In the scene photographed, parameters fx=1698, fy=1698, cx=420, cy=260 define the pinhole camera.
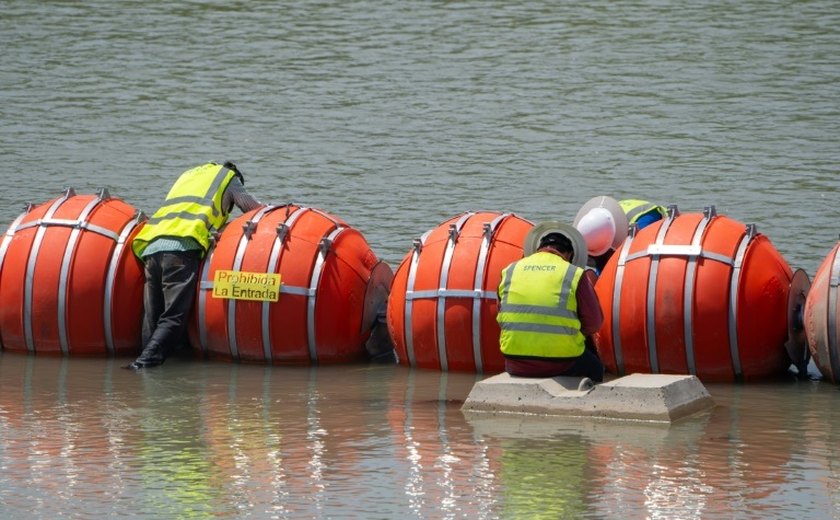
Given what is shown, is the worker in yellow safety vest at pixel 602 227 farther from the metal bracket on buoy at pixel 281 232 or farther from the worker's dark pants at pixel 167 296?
the worker's dark pants at pixel 167 296

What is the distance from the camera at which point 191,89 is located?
28438mm

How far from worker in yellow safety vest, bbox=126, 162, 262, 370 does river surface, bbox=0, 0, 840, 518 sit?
0.28 m

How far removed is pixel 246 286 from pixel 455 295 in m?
1.65

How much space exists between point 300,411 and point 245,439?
97cm

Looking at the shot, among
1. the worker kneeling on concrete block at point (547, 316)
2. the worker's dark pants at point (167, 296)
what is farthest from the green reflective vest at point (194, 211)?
the worker kneeling on concrete block at point (547, 316)

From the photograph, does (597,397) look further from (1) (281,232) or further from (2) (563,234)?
(1) (281,232)

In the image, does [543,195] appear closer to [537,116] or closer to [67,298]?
[537,116]

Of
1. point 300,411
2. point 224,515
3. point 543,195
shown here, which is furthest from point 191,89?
point 224,515

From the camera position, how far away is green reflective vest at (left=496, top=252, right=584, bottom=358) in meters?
11.2

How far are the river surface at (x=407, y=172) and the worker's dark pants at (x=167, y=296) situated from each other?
19 cm

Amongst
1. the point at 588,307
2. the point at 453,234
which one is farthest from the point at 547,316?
the point at 453,234

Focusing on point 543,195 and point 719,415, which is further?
point 543,195

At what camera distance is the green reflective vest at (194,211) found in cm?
1322

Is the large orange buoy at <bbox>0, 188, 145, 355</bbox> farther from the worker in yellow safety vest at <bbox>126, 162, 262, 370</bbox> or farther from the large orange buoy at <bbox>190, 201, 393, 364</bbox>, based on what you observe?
the large orange buoy at <bbox>190, 201, 393, 364</bbox>
